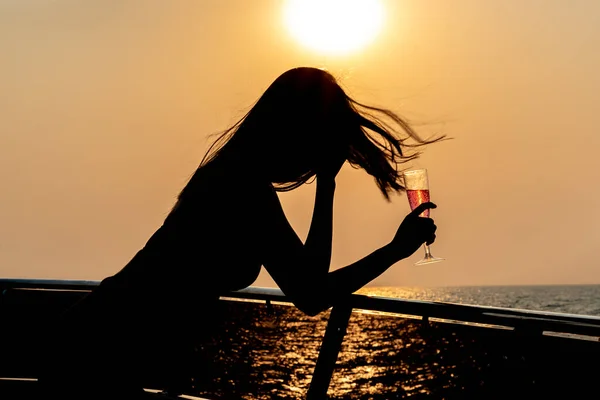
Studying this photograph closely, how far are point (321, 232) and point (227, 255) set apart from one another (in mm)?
408

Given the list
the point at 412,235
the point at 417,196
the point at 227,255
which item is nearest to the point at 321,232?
the point at 412,235

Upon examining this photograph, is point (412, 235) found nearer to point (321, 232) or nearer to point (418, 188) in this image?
point (321, 232)

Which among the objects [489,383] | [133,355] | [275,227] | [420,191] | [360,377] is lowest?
[360,377]

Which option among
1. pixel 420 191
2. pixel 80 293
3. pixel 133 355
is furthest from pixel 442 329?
pixel 80 293

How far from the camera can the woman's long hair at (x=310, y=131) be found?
2.17 meters

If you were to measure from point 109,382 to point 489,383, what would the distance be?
126cm

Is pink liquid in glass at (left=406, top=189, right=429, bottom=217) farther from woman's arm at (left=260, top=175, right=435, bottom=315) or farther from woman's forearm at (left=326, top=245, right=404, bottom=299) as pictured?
woman's forearm at (left=326, top=245, right=404, bottom=299)

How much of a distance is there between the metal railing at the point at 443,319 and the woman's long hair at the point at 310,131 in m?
0.46

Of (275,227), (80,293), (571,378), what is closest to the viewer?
(571,378)

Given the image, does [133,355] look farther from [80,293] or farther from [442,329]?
[80,293]

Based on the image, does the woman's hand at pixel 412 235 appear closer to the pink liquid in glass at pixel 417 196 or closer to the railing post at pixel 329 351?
the railing post at pixel 329 351

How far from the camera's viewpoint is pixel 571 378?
1.77 meters

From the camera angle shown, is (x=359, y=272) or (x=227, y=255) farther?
(x=359, y=272)

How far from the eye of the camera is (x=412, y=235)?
2158 millimetres
